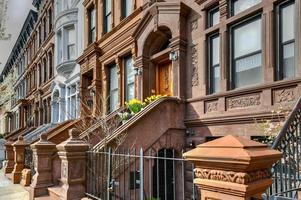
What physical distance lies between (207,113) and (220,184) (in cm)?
692

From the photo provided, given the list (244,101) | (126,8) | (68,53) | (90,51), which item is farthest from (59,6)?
(244,101)

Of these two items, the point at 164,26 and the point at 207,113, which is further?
the point at 164,26

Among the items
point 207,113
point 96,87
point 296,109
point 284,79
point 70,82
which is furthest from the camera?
point 70,82

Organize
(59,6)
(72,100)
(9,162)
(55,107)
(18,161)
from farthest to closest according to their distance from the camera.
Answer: (55,107) → (59,6) → (72,100) → (9,162) → (18,161)

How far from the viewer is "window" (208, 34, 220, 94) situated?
Result: 984cm

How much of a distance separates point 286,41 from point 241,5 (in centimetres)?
190

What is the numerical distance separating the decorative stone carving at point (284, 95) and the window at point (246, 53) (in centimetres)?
81

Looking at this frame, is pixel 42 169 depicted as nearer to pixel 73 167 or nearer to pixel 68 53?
pixel 73 167

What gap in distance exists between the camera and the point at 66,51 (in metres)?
20.7

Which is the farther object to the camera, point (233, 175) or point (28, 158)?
point (28, 158)

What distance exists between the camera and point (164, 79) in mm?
12391

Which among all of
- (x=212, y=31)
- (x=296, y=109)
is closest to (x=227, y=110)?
(x=212, y=31)

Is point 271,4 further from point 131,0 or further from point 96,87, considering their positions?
point 96,87

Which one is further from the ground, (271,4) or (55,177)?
(271,4)
